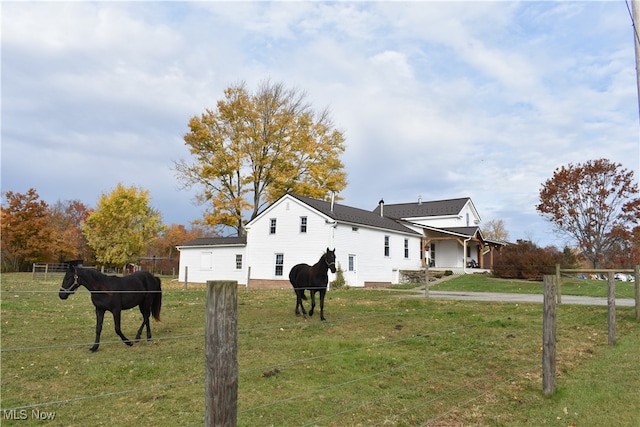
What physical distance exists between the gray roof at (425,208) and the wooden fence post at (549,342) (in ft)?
126

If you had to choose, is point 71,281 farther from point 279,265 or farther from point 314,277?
point 279,265

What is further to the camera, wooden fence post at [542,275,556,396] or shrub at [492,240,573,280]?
shrub at [492,240,573,280]

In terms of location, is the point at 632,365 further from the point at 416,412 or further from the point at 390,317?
the point at 390,317

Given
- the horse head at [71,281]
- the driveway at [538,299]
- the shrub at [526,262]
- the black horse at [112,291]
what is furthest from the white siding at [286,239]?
the horse head at [71,281]

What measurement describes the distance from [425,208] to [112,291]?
136 ft

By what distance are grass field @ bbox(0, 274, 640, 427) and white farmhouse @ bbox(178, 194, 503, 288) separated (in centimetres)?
1583

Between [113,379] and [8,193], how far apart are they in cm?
4866

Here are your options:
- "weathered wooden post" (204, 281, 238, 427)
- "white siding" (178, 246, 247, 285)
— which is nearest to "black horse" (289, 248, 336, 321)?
"weathered wooden post" (204, 281, 238, 427)

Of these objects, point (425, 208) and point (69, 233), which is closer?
point (425, 208)

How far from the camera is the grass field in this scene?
17.4 feet

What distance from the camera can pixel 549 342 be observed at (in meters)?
6.33

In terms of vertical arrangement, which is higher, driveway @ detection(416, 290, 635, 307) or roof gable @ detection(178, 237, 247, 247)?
roof gable @ detection(178, 237, 247, 247)

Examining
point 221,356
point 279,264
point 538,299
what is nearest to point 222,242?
point 279,264

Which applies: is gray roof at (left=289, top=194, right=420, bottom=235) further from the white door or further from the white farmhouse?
the white door
